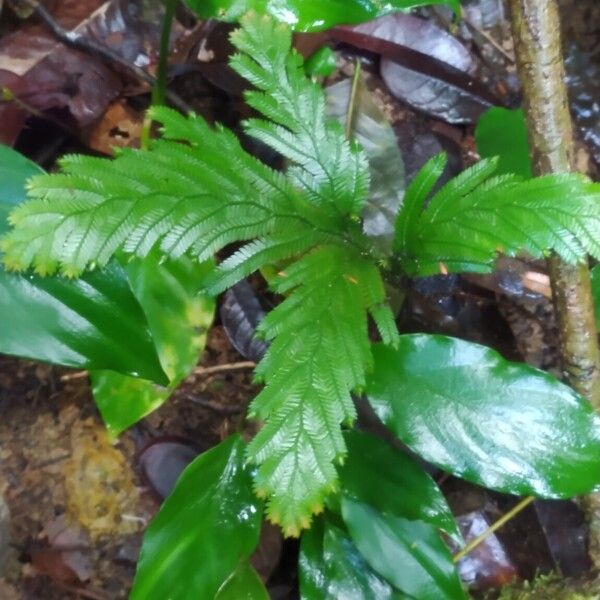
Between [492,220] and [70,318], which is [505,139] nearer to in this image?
[492,220]

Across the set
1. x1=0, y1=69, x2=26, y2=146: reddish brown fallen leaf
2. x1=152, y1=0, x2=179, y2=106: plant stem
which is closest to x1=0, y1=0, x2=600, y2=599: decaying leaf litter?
x1=0, y1=69, x2=26, y2=146: reddish brown fallen leaf

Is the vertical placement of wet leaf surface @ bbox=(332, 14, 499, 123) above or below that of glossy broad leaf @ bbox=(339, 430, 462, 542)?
above

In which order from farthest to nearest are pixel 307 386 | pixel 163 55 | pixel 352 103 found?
pixel 352 103, pixel 163 55, pixel 307 386

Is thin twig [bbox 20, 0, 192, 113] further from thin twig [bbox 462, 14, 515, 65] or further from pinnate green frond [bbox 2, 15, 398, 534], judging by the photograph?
thin twig [bbox 462, 14, 515, 65]

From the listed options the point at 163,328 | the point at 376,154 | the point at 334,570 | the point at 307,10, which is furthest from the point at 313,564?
the point at 307,10

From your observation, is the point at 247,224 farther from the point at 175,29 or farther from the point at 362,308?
the point at 175,29
